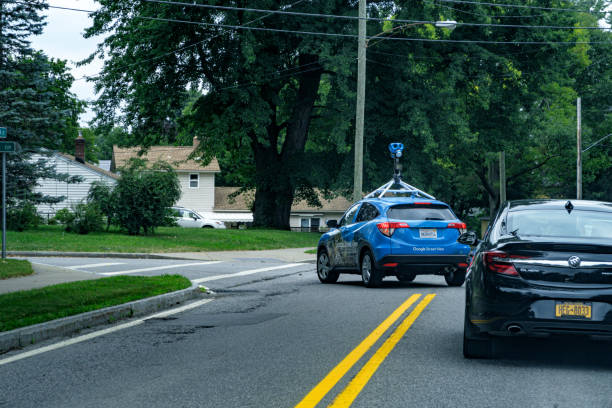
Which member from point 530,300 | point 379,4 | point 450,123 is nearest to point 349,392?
point 530,300

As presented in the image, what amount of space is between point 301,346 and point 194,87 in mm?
28592

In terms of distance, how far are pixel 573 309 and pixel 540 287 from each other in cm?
33

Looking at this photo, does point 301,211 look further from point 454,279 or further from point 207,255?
point 454,279

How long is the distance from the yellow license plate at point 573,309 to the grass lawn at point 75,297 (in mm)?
5887

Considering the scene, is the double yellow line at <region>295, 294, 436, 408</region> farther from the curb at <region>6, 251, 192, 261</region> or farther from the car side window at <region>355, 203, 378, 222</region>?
the curb at <region>6, 251, 192, 261</region>

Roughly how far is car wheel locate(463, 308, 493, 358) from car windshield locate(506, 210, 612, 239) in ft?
3.35

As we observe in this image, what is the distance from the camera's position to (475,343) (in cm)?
804

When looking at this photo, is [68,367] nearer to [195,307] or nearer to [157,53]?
[195,307]

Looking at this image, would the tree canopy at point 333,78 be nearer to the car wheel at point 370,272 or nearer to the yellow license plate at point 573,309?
the car wheel at point 370,272

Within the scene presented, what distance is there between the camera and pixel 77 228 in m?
31.1

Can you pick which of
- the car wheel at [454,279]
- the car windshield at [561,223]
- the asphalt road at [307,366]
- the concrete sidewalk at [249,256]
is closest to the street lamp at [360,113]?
the concrete sidewalk at [249,256]

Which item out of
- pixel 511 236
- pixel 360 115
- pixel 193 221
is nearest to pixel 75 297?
pixel 511 236

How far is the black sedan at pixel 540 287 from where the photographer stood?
24.2 feet

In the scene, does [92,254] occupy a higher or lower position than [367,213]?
lower
